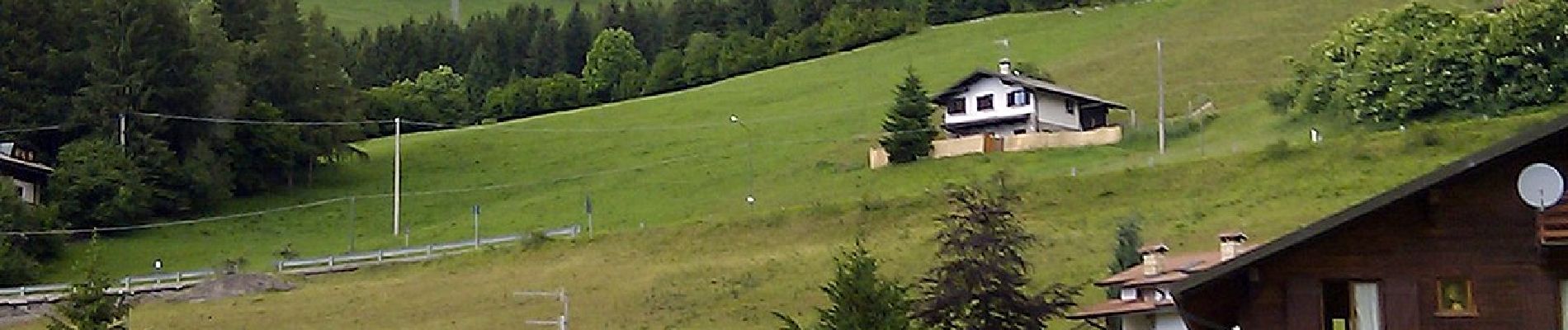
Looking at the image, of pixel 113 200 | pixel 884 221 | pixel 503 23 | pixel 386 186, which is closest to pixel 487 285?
pixel 884 221

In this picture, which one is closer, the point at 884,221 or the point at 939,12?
the point at 884,221

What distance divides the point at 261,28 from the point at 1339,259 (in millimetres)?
92271

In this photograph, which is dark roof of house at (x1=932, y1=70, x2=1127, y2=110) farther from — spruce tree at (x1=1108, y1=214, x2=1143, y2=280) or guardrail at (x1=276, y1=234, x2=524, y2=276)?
spruce tree at (x1=1108, y1=214, x2=1143, y2=280)

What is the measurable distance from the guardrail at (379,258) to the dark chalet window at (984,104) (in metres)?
25.6

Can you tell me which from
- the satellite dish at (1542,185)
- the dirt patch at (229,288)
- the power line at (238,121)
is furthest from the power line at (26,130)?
the satellite dish at (1542,185)

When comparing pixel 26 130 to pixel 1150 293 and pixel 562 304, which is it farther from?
pixel 1150 293

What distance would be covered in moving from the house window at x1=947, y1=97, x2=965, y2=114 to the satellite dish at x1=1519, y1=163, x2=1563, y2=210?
75191mm

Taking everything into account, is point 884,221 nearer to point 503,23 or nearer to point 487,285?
point 487,285

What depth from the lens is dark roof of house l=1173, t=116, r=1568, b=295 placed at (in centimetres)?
2014

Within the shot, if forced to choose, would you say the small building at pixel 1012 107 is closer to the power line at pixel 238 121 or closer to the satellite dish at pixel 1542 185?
the power line at pixel 238 121

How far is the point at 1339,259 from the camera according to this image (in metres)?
21.0

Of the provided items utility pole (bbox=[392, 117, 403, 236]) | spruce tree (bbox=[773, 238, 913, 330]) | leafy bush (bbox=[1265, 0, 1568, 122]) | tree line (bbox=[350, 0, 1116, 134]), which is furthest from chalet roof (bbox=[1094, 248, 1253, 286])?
tree line (bbox=[350, 0, 1116, 134])

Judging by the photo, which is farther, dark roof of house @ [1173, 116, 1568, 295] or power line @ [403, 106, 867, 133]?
power line @ [403, 106, 867, 133]

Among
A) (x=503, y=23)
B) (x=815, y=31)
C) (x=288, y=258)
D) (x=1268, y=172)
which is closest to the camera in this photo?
(x=1268, y=172)
